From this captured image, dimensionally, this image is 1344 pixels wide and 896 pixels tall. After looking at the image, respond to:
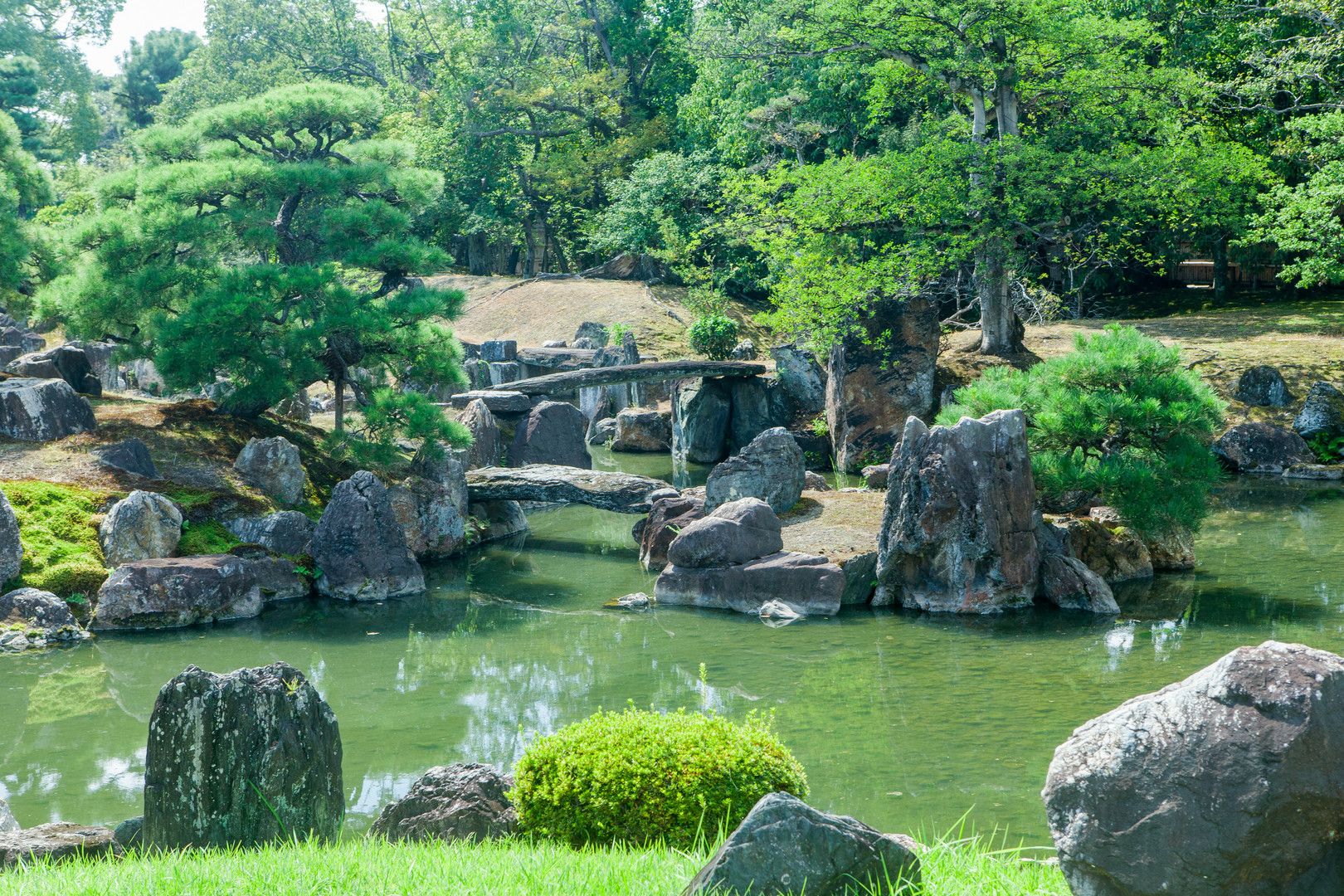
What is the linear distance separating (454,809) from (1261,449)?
17.3 meters

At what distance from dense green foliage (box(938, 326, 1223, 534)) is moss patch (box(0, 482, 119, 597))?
9298 millimetres

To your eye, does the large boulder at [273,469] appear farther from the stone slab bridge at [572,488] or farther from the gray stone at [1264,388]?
the gray stone at [1264,388]

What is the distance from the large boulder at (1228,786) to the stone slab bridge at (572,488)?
453 inches

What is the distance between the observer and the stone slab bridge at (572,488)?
14.8 meters

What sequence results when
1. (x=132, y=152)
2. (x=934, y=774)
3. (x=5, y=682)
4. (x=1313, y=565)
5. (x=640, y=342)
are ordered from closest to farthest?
(x=934, y=774)
(x=5, y=682)
(x=1313, y=565)
(x=640, y=342)
(x=132, y=152)

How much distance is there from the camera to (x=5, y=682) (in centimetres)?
928

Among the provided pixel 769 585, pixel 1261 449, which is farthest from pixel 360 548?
pixel 1261 449

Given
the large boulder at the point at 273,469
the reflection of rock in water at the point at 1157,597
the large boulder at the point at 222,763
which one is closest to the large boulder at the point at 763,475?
the reflection of rock in water at the point at 1157,597

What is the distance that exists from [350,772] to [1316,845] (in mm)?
5882

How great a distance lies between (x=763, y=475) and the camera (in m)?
13.4

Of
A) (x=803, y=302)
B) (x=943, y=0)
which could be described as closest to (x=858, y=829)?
(x=803, y=302)

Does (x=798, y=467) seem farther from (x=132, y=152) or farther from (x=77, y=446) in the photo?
(x=132, y=152)

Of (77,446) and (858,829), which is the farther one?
(77,446)

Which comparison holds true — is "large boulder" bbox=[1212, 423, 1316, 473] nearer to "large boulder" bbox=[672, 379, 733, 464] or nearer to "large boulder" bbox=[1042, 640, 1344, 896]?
"large boulder" bbox=[672, 379, 733, 464]
